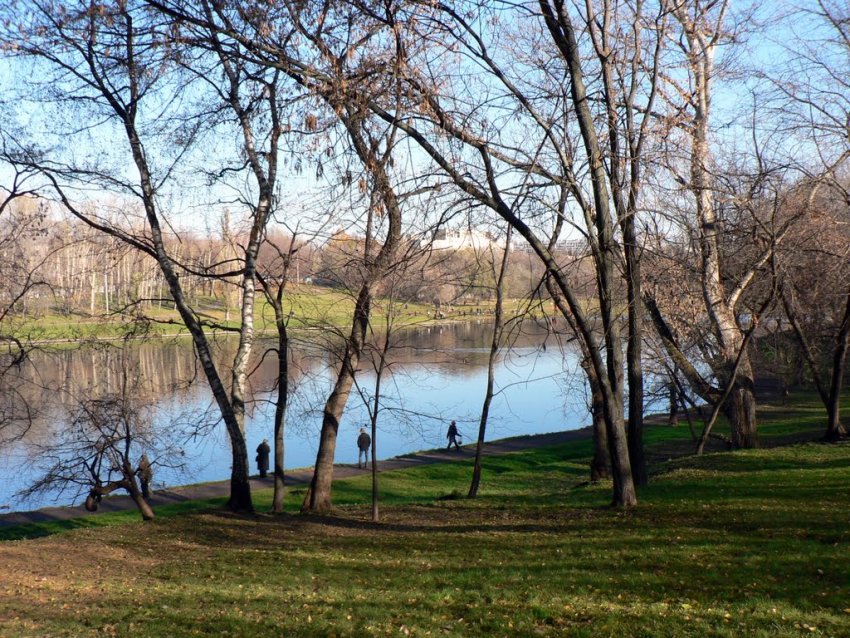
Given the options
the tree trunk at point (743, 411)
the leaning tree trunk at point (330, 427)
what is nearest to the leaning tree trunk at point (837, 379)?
the tree trunk at point (743, 411)

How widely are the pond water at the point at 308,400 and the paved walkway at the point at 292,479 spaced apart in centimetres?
63

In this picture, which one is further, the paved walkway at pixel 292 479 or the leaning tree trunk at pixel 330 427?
the paved walkway at pixel 292 479

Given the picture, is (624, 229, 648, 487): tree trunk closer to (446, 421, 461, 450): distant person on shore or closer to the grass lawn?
the grass lawn

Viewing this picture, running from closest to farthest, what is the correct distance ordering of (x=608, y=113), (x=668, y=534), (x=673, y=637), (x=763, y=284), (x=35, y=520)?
(x=673, y=637)
(x=668, y=534)
(x=608, y=113)
(x=35, y=520)
(x=763, y=284)

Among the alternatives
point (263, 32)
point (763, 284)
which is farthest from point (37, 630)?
point (763, 284)

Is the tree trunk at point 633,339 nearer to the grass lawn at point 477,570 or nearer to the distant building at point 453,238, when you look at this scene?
the grass lawn at point 477,570

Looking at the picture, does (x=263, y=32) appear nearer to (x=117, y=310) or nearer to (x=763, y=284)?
(x=117, y=310)

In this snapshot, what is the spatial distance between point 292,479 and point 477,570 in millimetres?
14640

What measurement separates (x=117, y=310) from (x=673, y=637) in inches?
452

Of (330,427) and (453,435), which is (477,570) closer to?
(330,427)

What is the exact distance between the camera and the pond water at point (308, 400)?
1770 cm

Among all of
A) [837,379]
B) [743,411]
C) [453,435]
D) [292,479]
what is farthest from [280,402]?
[453,435]

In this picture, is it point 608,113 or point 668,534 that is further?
point 608,113

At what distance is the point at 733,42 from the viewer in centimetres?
1452
